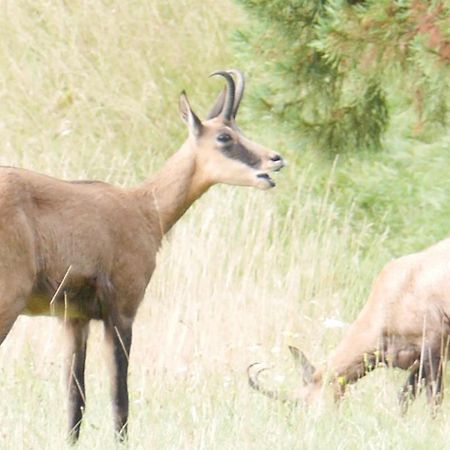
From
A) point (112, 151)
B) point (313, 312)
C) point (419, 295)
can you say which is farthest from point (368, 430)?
point (112, 151)

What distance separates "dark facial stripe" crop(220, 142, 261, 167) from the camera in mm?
7973

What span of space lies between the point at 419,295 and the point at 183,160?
1.99 m

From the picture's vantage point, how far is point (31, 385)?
7660 millimetres

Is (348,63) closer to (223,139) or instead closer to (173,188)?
(223,139)

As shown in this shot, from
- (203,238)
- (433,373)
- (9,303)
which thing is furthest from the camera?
(203,238)

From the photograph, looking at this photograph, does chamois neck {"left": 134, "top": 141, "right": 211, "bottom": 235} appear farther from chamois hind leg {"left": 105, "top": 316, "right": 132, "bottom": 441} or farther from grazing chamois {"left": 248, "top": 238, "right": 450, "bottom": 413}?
grazing chamois {"left": 248, "top": 238, "right": 450, "bottom": 413}

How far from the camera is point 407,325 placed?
29.6ft

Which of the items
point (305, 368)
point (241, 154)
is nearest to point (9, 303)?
point (241, 154)

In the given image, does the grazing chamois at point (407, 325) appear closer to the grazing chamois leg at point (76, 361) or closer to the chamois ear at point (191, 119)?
the chamois ear at point (191, 119)

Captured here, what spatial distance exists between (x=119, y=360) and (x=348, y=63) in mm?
3068

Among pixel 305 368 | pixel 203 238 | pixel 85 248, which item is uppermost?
pixel 85 248

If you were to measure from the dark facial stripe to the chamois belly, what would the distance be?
1395 millimetres

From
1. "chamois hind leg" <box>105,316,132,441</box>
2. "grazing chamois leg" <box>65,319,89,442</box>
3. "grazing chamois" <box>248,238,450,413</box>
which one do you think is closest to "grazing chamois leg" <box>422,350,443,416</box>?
"grazing chamois" <box>248,238,450,413</box>

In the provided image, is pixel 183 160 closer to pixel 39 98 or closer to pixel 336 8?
pixel 336 8
